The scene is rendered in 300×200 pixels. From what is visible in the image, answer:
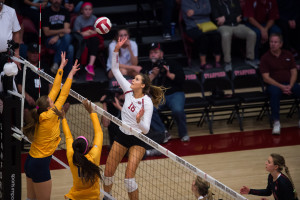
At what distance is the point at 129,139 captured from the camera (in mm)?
6828

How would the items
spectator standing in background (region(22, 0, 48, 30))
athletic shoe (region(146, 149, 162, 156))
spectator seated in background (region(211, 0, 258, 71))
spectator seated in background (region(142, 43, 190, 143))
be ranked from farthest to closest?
spectator seated in background (region(211, 0, 258, 71)) < spectator standing in background (region(22, 0, 48, 30)) < spectator seated in background (region(142, 43, 190, 143)) < athletic shoe (region(146, 149, 162, 156))

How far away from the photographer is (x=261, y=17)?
12258 mm

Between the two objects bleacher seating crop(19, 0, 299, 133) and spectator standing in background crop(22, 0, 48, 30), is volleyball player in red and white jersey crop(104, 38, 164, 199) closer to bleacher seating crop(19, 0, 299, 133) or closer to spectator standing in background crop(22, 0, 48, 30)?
bleacher seating crop(19, 0, 299, 133)

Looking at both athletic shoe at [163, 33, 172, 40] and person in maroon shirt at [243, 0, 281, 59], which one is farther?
athletic shoe at [163, 33, 172, 40]

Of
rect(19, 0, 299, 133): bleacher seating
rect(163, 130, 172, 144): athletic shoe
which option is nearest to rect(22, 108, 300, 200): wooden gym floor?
rect(163, 130, 172, 144): athletic shoe

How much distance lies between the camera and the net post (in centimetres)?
629

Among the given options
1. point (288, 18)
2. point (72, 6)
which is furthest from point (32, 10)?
point (288, 18)

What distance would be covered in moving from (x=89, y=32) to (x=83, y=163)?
612 centimetres

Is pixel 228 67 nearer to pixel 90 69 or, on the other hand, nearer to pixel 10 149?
pixel 90 69

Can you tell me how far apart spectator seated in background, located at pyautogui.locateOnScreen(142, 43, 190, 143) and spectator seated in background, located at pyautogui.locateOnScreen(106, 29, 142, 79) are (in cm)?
32

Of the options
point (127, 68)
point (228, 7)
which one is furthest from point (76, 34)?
point (228, 7)

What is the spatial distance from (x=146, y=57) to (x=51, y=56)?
7.76ft

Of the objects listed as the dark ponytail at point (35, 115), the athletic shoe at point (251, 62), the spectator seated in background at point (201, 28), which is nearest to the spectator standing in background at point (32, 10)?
the spectator seated in background at point (201, 28)

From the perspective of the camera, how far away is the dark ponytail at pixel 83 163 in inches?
217
